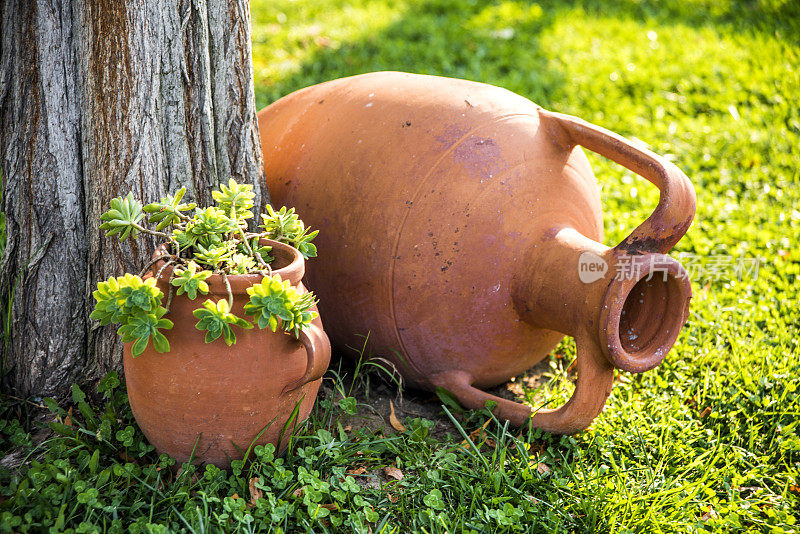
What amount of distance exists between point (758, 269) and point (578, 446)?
1642 millimetres

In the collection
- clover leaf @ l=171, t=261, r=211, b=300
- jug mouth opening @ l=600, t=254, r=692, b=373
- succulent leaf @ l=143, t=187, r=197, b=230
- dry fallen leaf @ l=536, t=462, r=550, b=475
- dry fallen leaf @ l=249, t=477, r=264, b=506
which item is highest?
succulent leaf @ l=143, t=187, r=197, b=230

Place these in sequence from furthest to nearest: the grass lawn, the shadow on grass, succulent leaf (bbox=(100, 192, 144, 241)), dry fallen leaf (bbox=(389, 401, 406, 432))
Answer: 1. the shadow on grass
2. dry fallen leaf (bbox=(389, 401, 406, 432))
3. the grass lawn
4. succulent leaf (bbox=(100, 192, 144, 241))

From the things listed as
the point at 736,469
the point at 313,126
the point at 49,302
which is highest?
the point at 313,126

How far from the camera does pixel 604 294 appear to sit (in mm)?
2010

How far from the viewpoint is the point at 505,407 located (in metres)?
2.26

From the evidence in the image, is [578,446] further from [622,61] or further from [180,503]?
[622,61]

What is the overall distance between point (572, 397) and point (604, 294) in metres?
0.38

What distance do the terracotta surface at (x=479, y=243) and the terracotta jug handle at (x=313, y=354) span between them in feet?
1.25

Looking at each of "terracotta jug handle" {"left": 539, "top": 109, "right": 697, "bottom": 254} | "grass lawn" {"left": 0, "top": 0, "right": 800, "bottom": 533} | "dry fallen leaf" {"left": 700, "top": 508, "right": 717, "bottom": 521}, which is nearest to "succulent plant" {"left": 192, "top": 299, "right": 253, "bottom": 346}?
"grass lawn" {"left": 0, "top": 0, "right": 800, "bottom": 533}

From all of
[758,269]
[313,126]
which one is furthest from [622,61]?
[313,126]

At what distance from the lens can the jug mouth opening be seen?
6.51ft

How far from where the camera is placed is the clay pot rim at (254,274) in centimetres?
175

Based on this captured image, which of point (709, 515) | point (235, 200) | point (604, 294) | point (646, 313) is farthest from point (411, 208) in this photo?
point (709, 515)

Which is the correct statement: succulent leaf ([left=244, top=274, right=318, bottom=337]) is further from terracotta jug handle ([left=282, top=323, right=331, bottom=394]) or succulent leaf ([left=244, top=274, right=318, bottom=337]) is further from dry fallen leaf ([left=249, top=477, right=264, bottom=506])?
dry fallen leaf ([left=249, top=477, right=264, bottom=506])
